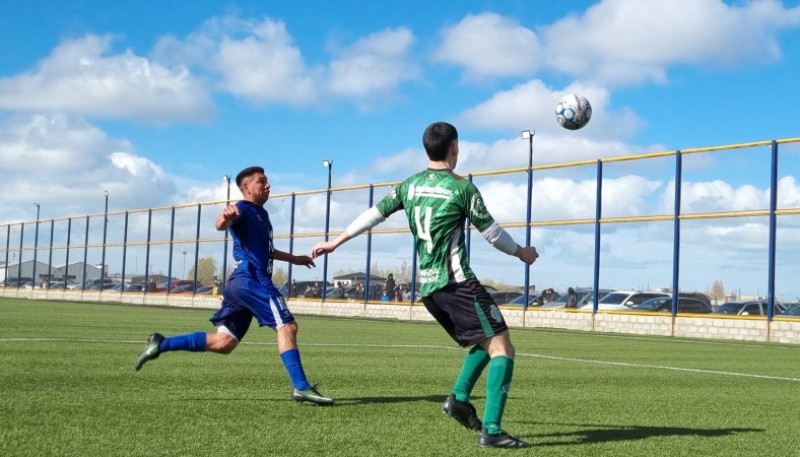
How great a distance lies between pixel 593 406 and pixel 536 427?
1.37 m

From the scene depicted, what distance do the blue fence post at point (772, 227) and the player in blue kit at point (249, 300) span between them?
1763cm

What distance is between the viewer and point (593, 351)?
15312 mm

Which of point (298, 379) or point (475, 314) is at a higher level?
point (475, 314)

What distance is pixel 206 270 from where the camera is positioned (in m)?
43.6

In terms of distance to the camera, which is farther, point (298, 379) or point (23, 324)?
point (23, 324)

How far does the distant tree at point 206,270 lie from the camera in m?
43.5

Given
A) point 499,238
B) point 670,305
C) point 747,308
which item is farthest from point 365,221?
point 670,305

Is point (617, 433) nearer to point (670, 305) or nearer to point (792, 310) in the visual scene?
point (792, 310)

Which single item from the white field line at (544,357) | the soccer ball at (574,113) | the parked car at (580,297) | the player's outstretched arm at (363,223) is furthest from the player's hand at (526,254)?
the parked car at (580,297)

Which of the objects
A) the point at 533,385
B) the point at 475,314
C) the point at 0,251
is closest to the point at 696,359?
the point at 533,385

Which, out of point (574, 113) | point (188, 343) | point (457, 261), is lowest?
point (188, 343)

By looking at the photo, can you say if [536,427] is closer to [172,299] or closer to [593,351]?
[593,351]

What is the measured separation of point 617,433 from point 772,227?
1813 centimetres

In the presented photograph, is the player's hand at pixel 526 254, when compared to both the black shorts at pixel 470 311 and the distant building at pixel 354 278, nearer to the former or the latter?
the black shorts at pixel 470 311
